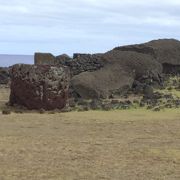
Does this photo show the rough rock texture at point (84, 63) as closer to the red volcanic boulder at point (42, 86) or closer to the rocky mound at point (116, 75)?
the rocky mound at point (116, 75)

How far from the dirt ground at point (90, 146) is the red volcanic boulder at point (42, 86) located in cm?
90

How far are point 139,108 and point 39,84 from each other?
2.75m

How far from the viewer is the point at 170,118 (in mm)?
13102

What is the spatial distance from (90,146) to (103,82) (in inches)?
357

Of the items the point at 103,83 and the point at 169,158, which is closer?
the point at 169,158

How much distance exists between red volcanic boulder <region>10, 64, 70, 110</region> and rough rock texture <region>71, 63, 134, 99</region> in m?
2.69

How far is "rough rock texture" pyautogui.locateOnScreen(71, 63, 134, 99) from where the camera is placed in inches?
692

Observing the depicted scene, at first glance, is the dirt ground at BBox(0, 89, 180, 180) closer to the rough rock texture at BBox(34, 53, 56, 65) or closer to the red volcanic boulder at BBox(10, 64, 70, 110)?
the red volcanic boulder at BBox(10, 64, 70, 110)

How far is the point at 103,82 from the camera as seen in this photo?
60.1ft

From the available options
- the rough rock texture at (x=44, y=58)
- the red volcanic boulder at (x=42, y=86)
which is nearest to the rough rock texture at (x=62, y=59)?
the rough rock texture at (x=44, y=58)

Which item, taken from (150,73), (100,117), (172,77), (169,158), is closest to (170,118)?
(100,117)

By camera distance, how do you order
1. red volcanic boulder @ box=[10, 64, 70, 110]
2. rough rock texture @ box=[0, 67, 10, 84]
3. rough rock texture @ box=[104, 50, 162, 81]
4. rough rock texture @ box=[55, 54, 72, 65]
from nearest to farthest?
red volcanic boulder @ box=[10, 64, 70, 110] < rough rock texture @ box=[104, 50, 162, 81] < rough rock texture @ box=[55, 54, 72, 65] < rough rock texture @ box=[0, 67, 10, 84]

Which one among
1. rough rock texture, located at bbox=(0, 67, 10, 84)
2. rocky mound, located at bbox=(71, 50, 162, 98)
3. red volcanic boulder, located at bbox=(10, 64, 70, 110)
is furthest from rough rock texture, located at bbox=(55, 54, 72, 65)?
red volcanic boulder, located at bbox=(10, 64, 70, 110)

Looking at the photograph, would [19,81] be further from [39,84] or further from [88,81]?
[88,81]
